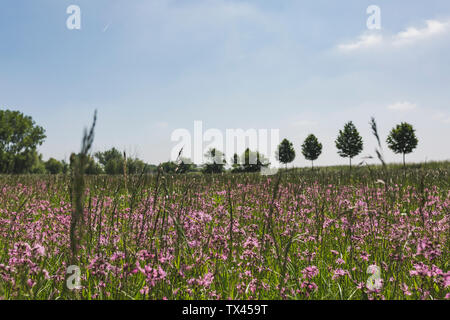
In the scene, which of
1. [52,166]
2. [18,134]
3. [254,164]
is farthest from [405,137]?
[52,166]

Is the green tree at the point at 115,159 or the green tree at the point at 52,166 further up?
the green tree at the point at 52,166

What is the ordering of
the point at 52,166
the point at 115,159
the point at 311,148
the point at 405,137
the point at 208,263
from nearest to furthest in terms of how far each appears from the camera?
the point at 208,263 → the point at 115,159 → the point at 405,137 → the point at 311,148 → the point at 52,166

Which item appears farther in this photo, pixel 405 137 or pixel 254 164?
pixel 405 137

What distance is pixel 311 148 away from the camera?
7612 cm

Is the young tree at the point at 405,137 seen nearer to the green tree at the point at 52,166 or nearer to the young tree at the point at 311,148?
the young tree at the point at 311,148

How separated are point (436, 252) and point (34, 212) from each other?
583cm

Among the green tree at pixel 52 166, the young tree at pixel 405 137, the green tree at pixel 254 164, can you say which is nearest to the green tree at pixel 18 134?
the green tree at pixel 52 166

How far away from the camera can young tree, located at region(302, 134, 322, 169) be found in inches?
3007

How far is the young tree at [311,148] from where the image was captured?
76375mm

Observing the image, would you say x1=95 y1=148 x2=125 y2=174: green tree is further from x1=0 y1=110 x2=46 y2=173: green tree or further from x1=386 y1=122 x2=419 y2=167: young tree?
x1=0 y1=110 x2=46 y2=173: green tree

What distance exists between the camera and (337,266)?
10.3 feet

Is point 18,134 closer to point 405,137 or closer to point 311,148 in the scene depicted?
point 311,148

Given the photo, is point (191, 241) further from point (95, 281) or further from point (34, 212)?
point (34, 212)
